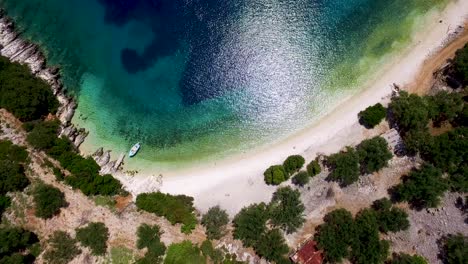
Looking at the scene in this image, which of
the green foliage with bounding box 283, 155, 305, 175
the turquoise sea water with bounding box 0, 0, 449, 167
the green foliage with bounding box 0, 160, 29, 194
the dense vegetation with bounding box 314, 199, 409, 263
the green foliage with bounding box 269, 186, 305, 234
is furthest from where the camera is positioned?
the turquoise sea water with bounding box 0, 0, 449, 167

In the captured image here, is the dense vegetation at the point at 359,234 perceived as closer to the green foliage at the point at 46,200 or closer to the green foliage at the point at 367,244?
the green foliage at the point at 367,244

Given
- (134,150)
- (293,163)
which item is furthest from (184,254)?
(293,163)

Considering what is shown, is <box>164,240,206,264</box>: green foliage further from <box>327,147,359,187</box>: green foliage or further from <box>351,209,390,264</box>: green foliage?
<box>327,147,359,187</box>: green foliage

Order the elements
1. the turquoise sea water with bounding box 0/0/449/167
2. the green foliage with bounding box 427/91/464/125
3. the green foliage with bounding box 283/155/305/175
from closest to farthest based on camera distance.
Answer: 1. the green foliage with bounding box 427/91/464/125
2. the green foliage with bounding box 283/155/305/175
3. the turquoise sea water with bounding box 0/0/449/167

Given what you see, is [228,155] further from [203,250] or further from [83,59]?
[83,59]

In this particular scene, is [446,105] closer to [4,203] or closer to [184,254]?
[184,254]

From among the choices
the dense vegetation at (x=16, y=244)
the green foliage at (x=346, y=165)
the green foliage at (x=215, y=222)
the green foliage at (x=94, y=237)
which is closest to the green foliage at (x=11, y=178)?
the dense vegetation at (x=16, y=244)

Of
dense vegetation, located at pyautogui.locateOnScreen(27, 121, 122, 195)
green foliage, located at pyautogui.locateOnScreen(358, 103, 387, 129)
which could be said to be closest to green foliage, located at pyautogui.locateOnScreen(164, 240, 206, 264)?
dense vegetation, located at pyautogui.locateOnScreen(27, 121, 122, 195)

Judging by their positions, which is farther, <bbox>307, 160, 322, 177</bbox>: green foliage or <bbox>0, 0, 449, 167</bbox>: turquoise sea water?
<bbox>0, 0, 449, 167</bbox>: turquoise sea water
